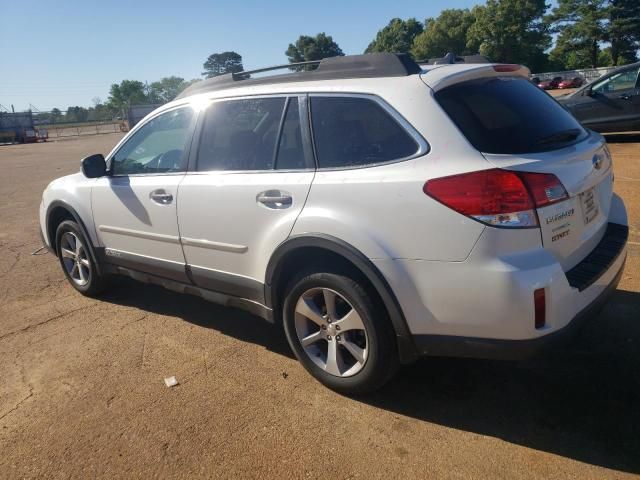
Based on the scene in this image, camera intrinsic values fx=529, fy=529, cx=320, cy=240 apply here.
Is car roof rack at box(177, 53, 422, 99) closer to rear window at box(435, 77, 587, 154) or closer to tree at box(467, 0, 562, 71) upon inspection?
rear window at box(435, 77, 587, 154)

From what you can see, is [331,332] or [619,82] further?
[619,82]

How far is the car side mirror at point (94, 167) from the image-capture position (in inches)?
171

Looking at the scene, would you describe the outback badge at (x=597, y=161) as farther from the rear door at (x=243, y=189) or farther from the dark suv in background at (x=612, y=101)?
the dark suv in background at (x=612, y=101)

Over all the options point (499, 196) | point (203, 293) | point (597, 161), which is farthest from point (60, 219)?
point (597, 161)

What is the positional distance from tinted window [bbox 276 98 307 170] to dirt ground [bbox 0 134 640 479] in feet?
4.36

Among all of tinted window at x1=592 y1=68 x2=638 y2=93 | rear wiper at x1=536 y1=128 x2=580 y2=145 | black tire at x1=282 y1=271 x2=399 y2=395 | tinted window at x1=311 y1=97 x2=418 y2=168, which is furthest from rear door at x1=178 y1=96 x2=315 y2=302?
tinted window at x1=592 y1=68 x2=638 y2=93

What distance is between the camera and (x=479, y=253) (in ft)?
7.75

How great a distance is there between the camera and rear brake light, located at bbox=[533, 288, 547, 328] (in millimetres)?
2338

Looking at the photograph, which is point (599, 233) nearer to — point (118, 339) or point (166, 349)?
point (166, 349)

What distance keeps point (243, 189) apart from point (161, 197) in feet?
2.83

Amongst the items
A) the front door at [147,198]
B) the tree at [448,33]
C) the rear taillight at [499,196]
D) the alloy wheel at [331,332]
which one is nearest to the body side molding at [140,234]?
the front door at [147,198]

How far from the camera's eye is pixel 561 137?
283cm

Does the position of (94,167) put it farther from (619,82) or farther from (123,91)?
(123,91)

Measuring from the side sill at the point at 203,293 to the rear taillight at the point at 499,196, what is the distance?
1.46 m
